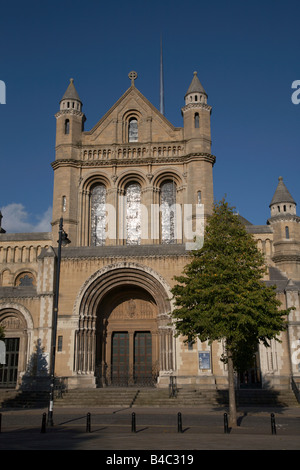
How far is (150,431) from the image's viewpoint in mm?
15148

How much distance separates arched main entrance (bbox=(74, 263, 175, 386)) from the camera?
29.0 meters

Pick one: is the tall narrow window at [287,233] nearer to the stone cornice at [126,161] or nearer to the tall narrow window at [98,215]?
the stone cornice at [126,161]

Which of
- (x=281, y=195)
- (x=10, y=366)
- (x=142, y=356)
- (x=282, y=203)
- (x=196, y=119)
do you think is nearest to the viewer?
(x=10, y=366)

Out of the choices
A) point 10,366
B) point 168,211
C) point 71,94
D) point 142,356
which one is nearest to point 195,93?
point 168,211

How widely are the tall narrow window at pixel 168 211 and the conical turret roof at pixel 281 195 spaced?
992 cm

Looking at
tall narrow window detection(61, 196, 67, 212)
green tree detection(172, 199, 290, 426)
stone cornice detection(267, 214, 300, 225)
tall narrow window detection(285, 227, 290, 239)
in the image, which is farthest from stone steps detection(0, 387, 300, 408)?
stone cornice detection(267, 214, 300, 225)

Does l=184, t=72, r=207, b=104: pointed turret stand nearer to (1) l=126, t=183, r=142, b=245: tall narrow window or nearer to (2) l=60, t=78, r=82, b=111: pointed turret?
(1) l=126, t=183, r=142, b=245: tall narrow window

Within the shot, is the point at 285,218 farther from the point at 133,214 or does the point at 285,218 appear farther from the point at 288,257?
the point at 133,214

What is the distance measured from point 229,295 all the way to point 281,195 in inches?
1005

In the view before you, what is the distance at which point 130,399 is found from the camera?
25.3 meters

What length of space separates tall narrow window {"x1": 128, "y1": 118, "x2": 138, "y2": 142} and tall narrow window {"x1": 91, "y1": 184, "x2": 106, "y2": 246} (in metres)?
5.18

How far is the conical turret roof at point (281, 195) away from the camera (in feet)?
135
